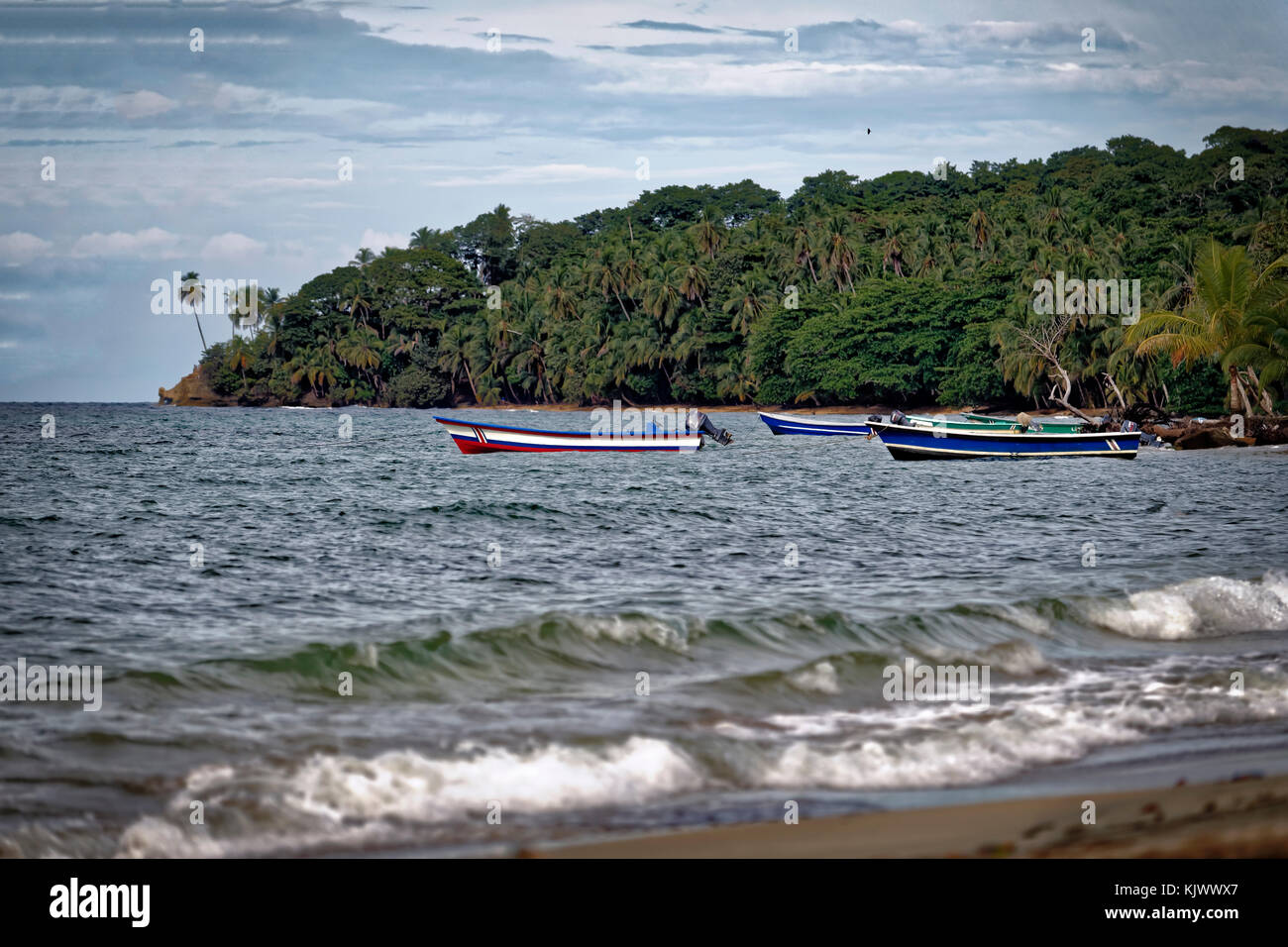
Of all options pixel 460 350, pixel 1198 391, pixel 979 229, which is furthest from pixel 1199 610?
pixel 460 350

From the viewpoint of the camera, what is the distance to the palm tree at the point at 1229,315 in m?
47.2

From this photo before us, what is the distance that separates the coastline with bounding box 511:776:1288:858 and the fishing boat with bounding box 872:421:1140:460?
36.9 metres

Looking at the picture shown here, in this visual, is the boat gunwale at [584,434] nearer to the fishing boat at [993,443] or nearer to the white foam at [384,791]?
the fishing boat at [993,443]

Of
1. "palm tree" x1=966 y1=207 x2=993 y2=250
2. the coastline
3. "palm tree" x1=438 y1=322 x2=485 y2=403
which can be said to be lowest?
the coastline

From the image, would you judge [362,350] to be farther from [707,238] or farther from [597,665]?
[597,665]

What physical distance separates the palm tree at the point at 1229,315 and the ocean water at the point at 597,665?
84.3 feet

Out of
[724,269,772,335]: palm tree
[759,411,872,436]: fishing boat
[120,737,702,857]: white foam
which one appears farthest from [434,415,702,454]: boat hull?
[724,269,772,335]: palm tree

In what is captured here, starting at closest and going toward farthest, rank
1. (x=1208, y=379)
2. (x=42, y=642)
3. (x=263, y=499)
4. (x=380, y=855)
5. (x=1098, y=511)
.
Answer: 1. (x=380, y=855)
2. (x=42, y=642)
3. (x=1098, y=511)
4. (x=263, y=499)
5. (x=1208, y=379)

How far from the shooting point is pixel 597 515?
25.6 metres

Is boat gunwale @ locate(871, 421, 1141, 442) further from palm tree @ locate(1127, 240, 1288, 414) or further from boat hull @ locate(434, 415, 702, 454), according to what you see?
boat hull @ locate(434, 415, 702, 454)

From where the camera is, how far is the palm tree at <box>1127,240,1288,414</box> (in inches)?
1860
